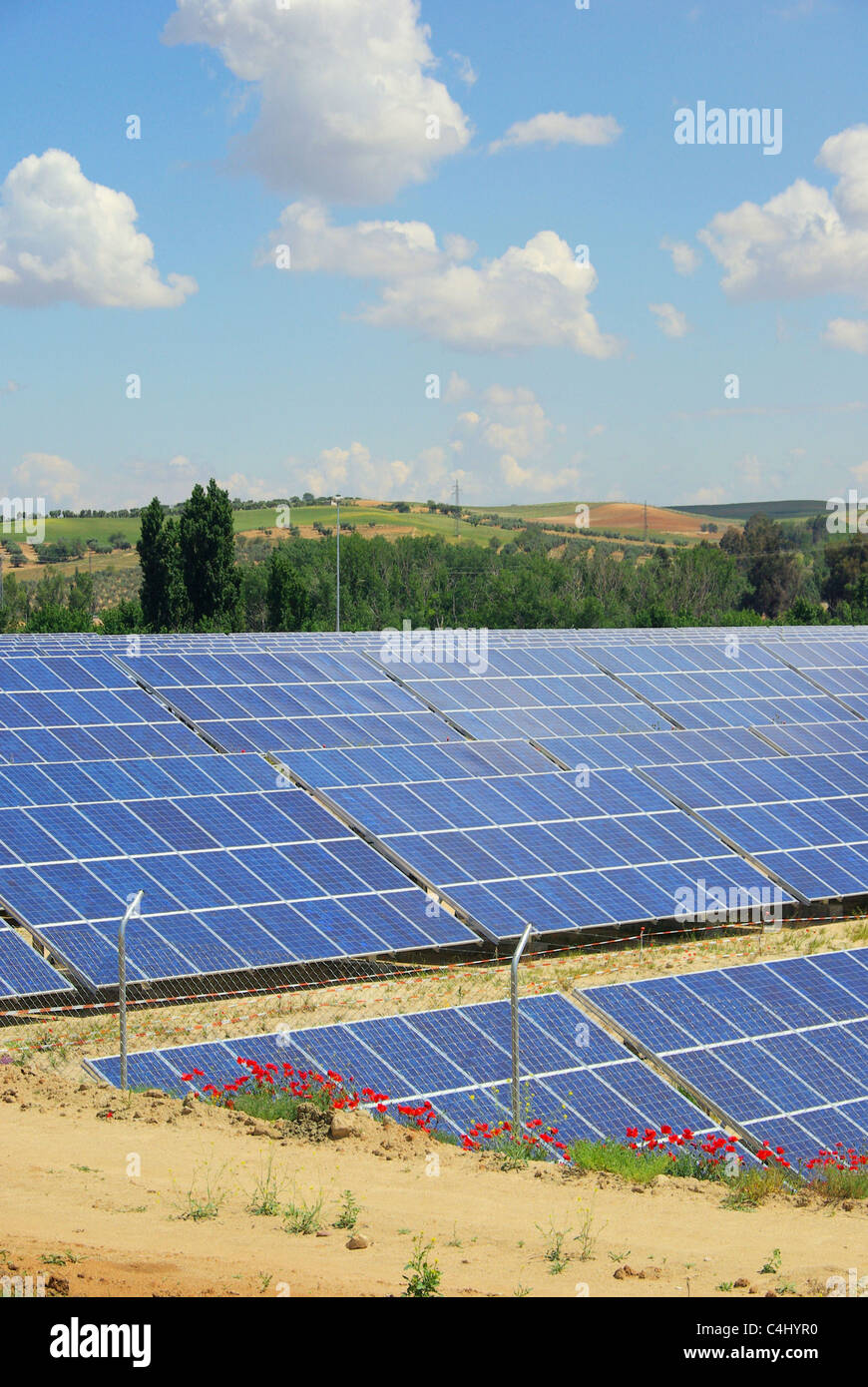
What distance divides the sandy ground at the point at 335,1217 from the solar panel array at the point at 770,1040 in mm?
2665

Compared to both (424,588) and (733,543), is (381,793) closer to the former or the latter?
(424,588)

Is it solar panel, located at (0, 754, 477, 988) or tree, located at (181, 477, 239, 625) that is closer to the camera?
solar panel, located at (0, 754, 477, 988)

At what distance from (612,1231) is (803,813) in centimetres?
2082

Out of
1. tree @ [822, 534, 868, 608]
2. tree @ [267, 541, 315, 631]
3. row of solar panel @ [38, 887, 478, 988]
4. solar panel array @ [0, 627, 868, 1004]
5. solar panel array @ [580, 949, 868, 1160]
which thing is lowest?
solar panel array @ [580, 949, 868, 1160]

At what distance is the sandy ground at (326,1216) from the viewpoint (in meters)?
10.7

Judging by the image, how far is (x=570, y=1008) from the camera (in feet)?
62.2

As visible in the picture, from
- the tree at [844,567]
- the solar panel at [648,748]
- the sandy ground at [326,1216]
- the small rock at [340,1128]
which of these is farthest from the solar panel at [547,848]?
the tree at [844,567]

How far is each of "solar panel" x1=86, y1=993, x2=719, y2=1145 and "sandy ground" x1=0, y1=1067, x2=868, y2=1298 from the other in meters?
1.08

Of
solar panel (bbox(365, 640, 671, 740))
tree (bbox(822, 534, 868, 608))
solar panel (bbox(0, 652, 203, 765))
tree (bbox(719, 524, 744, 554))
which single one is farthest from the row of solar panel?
tree (bbox(719, 524, 744, 554))

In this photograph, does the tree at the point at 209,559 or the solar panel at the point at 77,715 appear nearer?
the solar panel at the point at 77,715

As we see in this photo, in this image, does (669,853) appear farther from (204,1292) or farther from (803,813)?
(204,1292)

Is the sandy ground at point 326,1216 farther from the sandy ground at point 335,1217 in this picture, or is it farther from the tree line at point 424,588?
the tree line at point 424,588

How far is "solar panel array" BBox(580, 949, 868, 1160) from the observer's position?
17406 millimetres

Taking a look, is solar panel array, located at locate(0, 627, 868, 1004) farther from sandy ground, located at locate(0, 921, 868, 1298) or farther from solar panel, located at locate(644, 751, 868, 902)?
sandy ground, located at locate(0, 921, 868, 1298)
